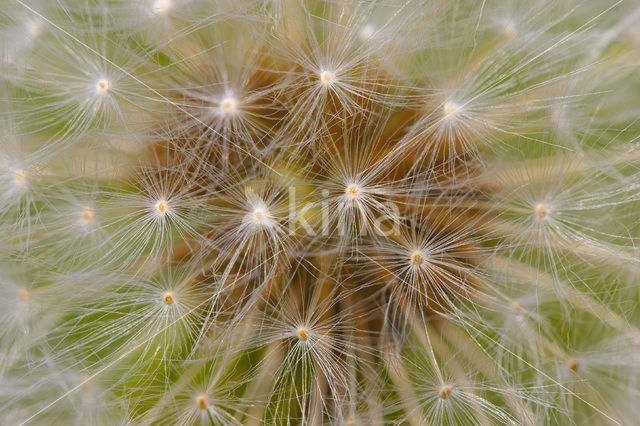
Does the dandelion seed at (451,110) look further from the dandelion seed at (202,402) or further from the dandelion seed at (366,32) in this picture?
the dandelion seed at (202,402)

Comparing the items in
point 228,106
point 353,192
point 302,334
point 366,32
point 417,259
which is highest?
point 366,32

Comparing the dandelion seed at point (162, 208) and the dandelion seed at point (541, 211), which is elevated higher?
the dandelion seed at point (541, 211)

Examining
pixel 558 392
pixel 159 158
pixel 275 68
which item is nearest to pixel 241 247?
pixel 159 158

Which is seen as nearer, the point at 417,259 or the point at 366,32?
the point at 417,259

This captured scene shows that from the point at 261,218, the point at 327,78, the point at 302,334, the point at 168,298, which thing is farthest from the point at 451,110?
the point at 168,298

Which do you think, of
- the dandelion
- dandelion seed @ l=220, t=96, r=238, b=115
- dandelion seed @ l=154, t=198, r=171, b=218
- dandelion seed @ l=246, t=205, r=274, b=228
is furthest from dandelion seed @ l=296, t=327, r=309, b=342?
dandelion seed @ l=220, t=96, r=238, b=115

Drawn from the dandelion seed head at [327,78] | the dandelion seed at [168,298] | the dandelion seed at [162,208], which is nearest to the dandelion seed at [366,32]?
the dandelion seed head at [327,78]

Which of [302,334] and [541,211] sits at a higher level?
[541,211]

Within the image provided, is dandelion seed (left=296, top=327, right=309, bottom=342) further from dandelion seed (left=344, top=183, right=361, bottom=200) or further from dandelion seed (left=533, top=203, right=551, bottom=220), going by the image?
dandelion seed (left=533, top=203, right=551, bottom=220)

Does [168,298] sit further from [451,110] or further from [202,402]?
[451,110]

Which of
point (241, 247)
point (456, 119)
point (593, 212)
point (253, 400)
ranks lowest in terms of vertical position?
point (253, 400)

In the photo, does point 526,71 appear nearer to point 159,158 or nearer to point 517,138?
point 517,138
